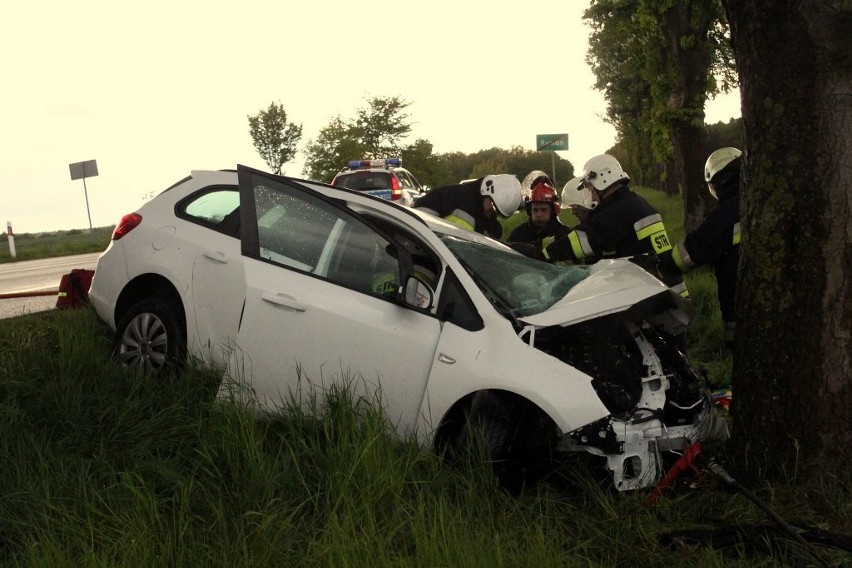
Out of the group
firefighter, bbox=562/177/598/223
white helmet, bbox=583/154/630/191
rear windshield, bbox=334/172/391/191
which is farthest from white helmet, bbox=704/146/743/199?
rear windshield, bbox=334/172/391/191

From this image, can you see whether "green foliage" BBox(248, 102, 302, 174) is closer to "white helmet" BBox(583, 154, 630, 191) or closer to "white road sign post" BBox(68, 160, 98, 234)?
"white road sign post" BBox(68, 160, 98, 234)

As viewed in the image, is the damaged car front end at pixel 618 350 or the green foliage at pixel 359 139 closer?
the damaged car front end at pixel 618 350

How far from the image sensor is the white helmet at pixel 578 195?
7.68 meters

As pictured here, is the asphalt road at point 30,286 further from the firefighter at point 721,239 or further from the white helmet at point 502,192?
the firefighter at point 721,239

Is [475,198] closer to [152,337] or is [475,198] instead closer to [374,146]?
[152,337]

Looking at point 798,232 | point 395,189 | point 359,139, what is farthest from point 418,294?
point 359,139

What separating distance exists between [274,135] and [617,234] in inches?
1979

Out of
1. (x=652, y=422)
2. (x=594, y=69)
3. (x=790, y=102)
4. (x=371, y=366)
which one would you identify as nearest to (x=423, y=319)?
(x=371, y=366)

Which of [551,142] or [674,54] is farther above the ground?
[674,54]

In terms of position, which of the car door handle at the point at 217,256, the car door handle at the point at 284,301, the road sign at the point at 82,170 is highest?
the road sign at the point at 82,170

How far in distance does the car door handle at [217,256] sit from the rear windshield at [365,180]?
16.3 metres

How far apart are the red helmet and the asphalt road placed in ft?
14.8

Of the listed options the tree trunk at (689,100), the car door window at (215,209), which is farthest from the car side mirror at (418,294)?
the tree trunk at (689,100)

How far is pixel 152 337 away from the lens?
568 cm
